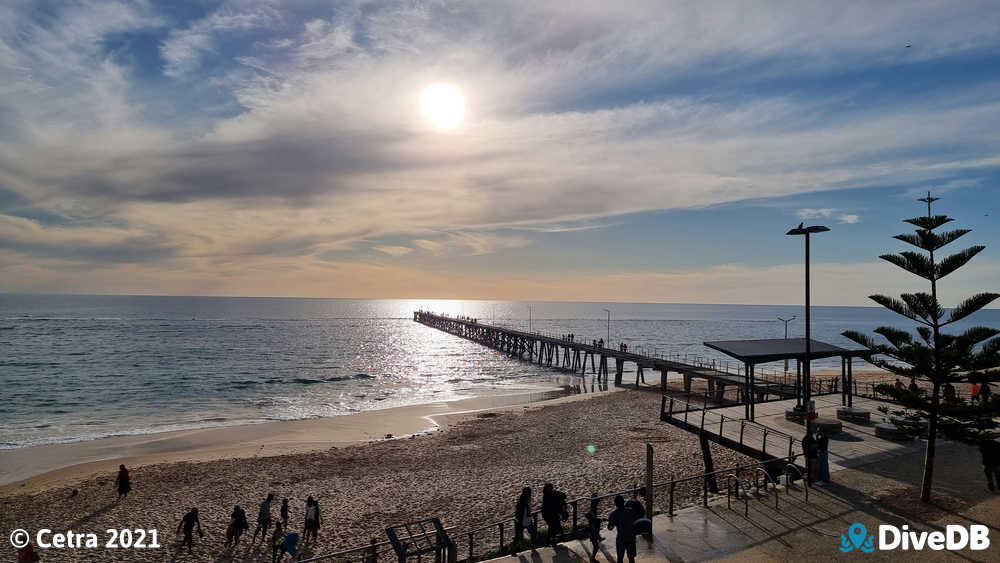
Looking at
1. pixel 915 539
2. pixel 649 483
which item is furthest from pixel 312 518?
pixel 915 539

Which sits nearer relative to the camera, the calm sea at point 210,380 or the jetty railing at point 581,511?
the jetty railing at point 581,511

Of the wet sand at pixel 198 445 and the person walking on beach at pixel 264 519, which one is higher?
the person walking on beach at pixel 264 519

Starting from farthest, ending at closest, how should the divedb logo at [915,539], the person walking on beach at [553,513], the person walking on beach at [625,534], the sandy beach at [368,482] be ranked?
the sandy beach at [368,482]
the person walking on beach at [553,513]
the divedb logo at [915,539]
the person walking on beach at [625,534]

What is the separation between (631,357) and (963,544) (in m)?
37.3

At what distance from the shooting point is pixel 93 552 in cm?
1324

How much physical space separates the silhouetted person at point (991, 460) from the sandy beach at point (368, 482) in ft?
21.2

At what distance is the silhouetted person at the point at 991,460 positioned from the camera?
1086cm

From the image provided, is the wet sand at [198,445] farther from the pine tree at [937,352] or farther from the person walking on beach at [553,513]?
the pine tree at [937,352]

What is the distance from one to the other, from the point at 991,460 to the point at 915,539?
413 cm

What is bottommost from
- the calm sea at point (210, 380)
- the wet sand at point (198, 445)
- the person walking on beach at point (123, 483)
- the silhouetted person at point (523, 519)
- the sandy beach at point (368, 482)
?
the calm sea at point (210, 380)

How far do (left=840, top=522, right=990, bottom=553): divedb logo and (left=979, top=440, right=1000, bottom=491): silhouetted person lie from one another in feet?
7.44

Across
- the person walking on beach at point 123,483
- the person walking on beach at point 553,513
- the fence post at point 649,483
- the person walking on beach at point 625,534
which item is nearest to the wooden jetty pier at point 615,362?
the fence post at point 649,483

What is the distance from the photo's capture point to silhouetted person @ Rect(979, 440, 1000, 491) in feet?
35.6

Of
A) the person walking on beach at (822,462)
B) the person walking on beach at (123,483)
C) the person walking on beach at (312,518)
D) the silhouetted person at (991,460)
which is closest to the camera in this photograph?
the silhouetted person at (991,460)
